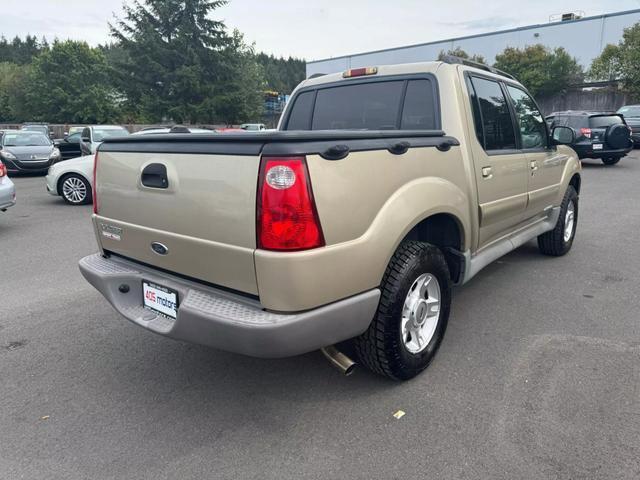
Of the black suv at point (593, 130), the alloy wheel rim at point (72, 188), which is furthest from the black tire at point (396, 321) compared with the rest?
the black suv at point (593, 130)

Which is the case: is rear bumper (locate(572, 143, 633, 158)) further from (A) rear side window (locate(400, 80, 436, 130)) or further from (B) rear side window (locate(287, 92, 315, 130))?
(A) rear side window (locate(400, 80, 436, 130))

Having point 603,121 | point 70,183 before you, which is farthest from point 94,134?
point 603,121

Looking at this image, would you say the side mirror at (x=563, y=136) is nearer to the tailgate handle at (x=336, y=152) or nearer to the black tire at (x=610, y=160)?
the tailgate handle at (x=336, y=152)

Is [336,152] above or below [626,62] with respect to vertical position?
below

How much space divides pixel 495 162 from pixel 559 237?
2.27 m

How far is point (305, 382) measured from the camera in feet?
→ 9.61

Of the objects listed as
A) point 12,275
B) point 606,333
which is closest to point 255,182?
point 606,333

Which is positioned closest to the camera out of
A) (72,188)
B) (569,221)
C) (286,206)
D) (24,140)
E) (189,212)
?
(286,206)

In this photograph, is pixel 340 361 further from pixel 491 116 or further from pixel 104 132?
pixel 104 132

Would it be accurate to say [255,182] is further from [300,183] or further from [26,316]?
[26,316]

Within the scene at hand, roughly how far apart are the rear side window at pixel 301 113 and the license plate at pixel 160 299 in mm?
2062

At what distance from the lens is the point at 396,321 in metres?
2.59

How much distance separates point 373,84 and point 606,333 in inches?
101

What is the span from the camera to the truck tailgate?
86.0 inches
